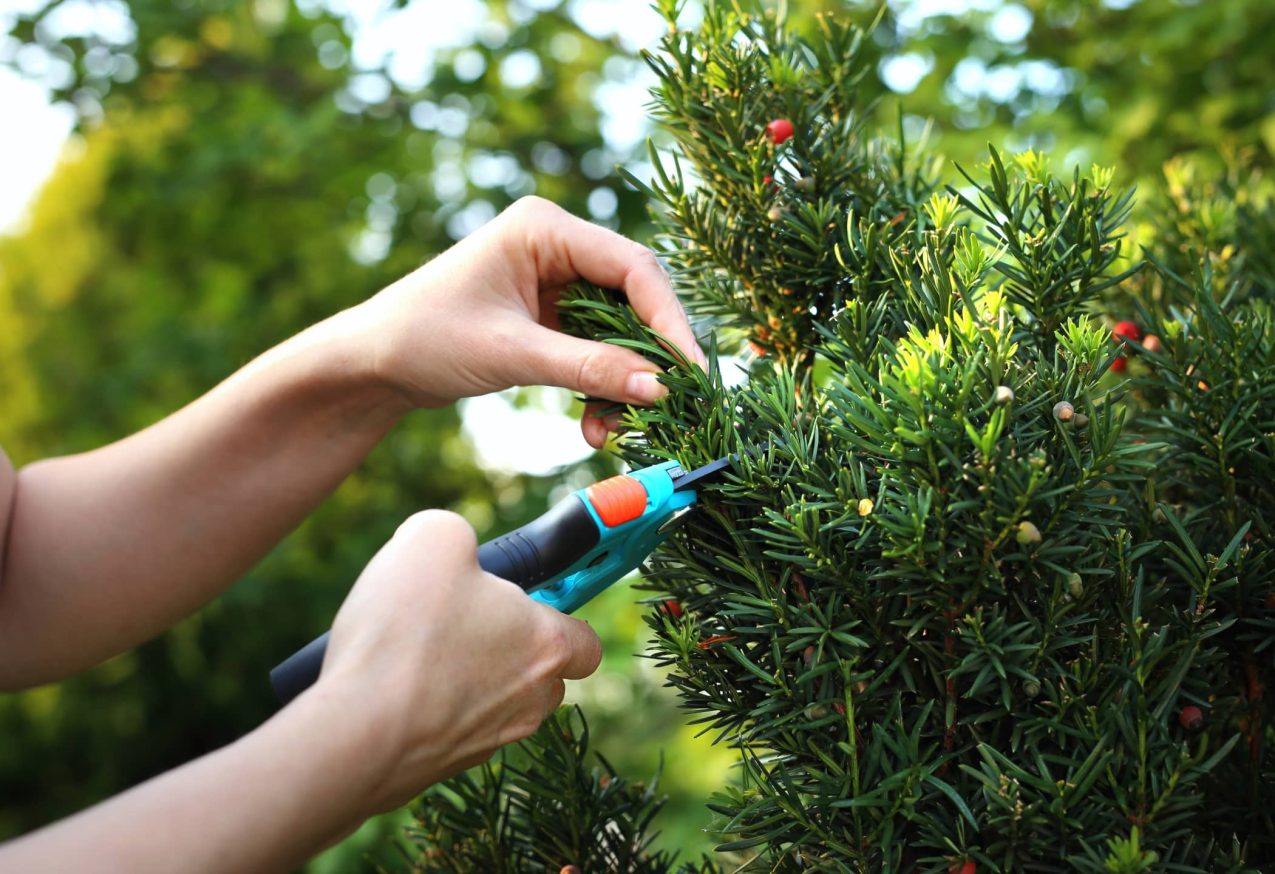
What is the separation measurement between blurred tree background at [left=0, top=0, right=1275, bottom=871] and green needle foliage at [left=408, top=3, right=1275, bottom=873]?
26 centimetres

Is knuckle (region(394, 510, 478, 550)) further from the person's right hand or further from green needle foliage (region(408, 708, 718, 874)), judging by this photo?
green needle foliage (region(408, 708, 718, 874))

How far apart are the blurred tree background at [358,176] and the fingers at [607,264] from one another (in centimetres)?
31

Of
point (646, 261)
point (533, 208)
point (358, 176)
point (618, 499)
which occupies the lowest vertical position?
point (618, 499)

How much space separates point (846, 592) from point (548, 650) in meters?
0.24

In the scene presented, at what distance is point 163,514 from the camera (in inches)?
52.6

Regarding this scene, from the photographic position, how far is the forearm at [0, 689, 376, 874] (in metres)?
0.63

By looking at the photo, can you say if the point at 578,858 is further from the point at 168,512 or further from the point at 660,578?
the point at 168,512

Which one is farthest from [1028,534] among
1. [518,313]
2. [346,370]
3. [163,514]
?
[163,514]

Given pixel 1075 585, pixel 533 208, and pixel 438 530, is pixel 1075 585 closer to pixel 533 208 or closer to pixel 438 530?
pixel 438 530

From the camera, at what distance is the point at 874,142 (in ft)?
3.81

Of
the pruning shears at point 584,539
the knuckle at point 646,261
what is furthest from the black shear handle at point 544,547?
the knuckle at point 646,261

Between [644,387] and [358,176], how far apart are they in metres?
3.16

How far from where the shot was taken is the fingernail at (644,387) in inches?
33.6

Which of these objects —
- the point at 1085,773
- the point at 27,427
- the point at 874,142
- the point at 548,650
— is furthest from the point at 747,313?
the point at 27,427
